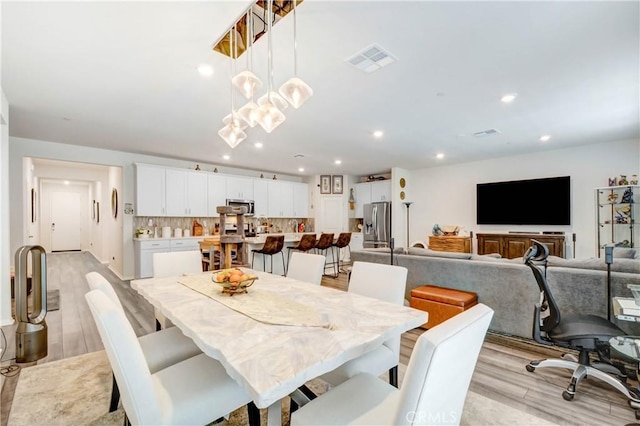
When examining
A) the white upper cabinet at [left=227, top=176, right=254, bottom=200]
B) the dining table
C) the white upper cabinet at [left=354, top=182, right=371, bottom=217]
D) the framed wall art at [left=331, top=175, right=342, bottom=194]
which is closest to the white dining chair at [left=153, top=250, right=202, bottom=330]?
the dining table

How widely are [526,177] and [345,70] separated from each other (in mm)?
5489

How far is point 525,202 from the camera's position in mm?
6141

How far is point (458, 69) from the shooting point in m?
2.64

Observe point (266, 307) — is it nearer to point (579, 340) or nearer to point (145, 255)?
point (579, 340)

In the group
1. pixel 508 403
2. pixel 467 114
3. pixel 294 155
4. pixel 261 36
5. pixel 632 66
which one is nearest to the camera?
pixel 508 403

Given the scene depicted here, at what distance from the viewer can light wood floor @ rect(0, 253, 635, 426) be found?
1902 millimetres

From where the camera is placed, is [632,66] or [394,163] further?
[394,163]

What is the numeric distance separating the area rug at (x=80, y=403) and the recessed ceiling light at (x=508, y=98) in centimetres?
294

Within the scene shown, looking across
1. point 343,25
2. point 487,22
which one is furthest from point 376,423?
point 487,22

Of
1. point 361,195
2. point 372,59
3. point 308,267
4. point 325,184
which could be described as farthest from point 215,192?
point 372,59

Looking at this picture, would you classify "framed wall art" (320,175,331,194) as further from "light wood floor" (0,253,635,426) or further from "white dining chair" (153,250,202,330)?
"white dining chair" (153,250,202,330)

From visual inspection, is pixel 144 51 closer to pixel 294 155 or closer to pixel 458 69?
pixel 458 69

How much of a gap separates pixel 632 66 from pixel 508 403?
305 centimetres

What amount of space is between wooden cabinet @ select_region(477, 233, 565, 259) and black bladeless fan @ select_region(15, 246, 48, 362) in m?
7.20
